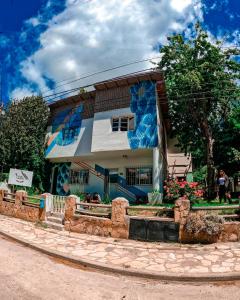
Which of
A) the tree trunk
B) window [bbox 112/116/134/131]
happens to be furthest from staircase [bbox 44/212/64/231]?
the tree trunk

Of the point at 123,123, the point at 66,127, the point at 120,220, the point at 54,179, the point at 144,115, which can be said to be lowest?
the point at 120,220

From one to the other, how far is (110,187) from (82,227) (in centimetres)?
971

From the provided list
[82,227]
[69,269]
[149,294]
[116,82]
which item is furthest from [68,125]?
[149,294]

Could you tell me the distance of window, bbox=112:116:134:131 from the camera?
1848 cm

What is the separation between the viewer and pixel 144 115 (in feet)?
59.5

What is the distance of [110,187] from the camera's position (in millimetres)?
19875

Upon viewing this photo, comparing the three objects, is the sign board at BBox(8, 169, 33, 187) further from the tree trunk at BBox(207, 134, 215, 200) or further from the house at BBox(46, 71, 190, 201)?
the tree trunk at BBox(207, 134, 215, 200)

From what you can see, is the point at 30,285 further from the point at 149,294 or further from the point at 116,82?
the point at 116,82

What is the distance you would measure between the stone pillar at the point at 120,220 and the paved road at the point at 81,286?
9.22 feet

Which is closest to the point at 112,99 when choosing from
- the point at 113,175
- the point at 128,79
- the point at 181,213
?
the point at 128,79

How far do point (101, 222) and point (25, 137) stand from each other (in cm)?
1454

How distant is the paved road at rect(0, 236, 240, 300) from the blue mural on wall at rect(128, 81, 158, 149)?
1176cm

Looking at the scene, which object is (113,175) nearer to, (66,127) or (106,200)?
(106,200)

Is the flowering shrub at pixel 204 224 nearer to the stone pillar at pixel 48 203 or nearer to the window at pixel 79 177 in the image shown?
the stone pillar at pixel 48 203
